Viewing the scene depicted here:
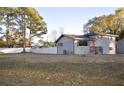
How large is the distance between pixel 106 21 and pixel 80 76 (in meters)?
1.40

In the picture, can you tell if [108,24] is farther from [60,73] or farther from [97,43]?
[60,73]

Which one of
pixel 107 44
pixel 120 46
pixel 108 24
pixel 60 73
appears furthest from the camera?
pixel 107 44

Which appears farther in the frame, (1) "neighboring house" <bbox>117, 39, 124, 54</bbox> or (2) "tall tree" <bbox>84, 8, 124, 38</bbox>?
(1) "neighboring house" <bbox>117, 39, 124, 54</bbox>

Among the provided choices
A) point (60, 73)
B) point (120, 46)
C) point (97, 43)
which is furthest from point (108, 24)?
point (60, 73)

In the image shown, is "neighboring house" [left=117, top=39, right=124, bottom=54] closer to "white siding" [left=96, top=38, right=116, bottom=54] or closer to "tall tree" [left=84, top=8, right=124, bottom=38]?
"white siding" [left=96, top=38, right=116, bottom=54]

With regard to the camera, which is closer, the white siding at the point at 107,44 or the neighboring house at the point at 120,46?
the neighboring house at the point at 120,46

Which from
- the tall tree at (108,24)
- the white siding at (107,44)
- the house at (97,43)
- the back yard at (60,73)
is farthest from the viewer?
the white siding at (107,44)

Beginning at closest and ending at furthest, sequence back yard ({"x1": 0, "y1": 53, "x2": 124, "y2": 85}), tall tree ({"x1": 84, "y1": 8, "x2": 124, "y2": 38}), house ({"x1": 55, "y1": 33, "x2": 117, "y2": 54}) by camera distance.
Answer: back yard ({"x1": 0, "y1": 53, "x2": 124, "y2": 85}) < tall tree ({"x1": 84, "y1": 8, "x2": 124, "y2": 38}) < house ({"x1": 55, "y1": 33, "x2": 117, "y2": 54})

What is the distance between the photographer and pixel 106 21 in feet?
16.6

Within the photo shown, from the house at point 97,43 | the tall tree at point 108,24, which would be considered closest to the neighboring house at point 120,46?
the house at point 97,43

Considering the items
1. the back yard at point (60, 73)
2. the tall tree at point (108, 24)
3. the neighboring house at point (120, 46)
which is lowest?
the back yard at point (60, 73)

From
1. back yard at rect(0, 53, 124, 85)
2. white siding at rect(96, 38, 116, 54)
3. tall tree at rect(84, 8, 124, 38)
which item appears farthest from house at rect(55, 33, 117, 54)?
back yard at rect(0, 53, 124, 85)

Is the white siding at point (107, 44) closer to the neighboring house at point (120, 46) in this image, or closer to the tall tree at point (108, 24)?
the neighboring house at point (120, 46)
